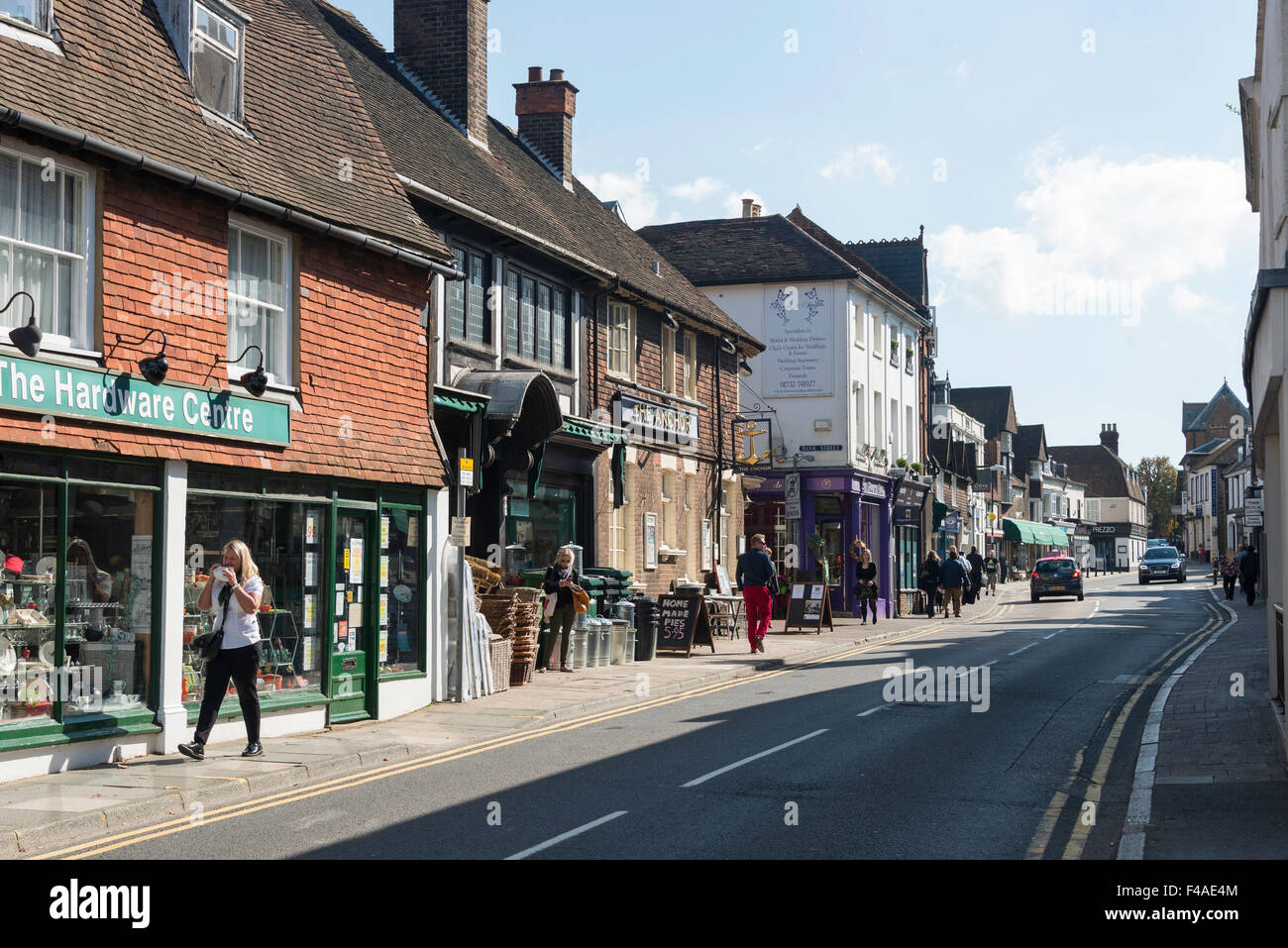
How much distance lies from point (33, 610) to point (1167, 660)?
59.1 feet

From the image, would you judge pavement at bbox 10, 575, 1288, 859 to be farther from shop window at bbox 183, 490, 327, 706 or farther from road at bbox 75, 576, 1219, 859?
shop window at bbox 183, 490, 327, 706

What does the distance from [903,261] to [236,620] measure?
41.5 m

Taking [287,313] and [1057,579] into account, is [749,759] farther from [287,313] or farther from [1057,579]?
[1057,579]

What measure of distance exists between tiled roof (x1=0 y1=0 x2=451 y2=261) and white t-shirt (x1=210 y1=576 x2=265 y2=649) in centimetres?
389

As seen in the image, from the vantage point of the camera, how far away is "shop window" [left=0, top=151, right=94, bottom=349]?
10.8m

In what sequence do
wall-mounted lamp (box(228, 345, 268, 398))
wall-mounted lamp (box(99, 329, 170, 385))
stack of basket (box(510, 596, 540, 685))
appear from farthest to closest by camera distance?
stack of basket (box(510, 596, 540, 685)) → wall-mounted lamp (box(228, 345, 268, 398)) → wall-mounted lamp (box(99, 329, 170, 385))

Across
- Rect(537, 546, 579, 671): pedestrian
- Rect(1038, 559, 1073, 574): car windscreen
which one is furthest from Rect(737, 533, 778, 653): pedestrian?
Rect(1038, 559, 1073, 574): car windscreen

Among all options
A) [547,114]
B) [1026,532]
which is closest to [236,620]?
[547,114]

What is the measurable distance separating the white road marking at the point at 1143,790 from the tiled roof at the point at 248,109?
964cm

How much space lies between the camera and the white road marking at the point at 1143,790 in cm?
814

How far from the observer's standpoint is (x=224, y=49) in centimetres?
1429

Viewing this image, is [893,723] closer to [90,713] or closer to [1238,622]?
[90,713]

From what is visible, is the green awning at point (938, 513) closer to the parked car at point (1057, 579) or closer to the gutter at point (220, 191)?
the parked car at point (1057, 579)
